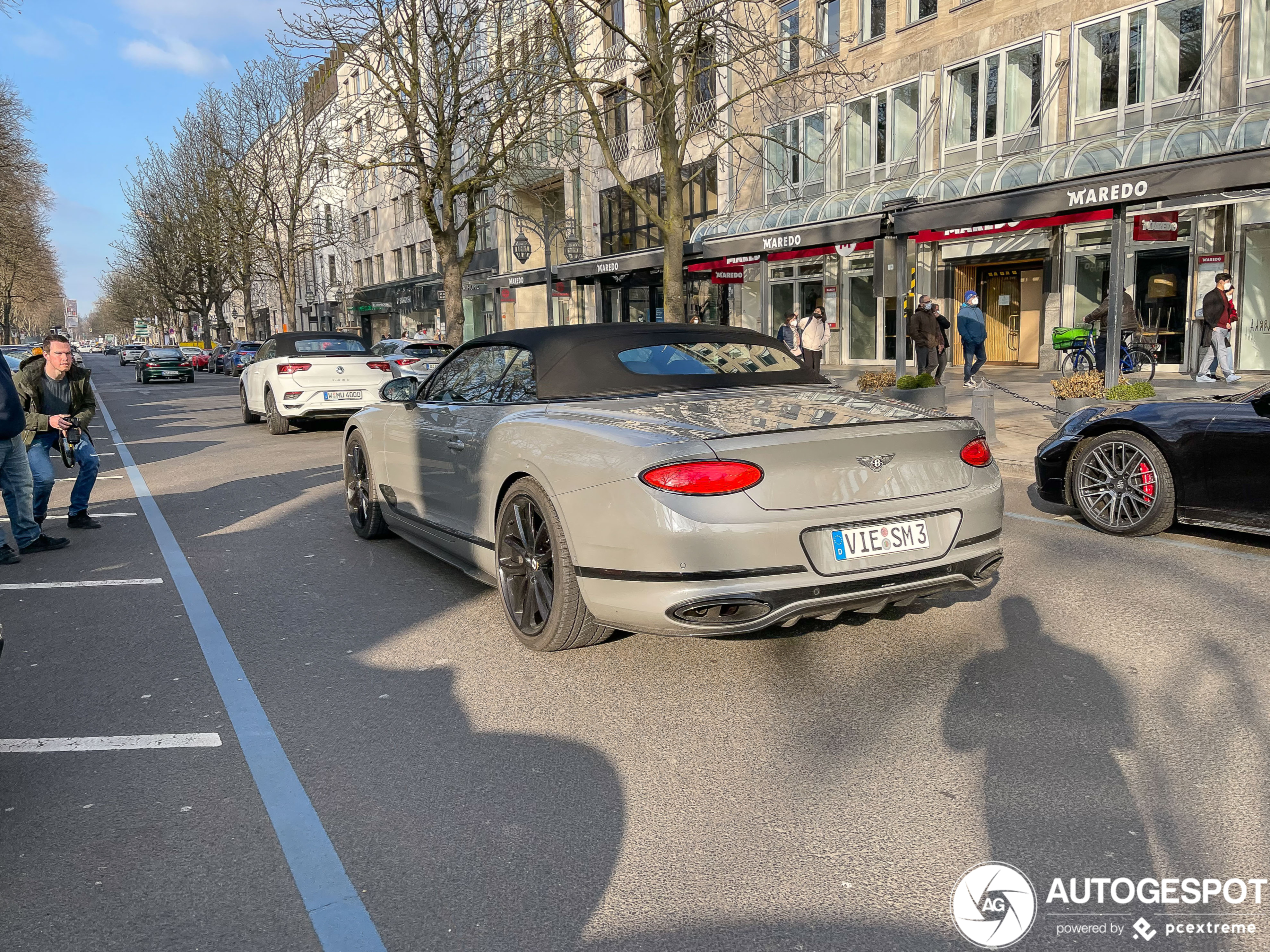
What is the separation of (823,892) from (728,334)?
3.55 metres

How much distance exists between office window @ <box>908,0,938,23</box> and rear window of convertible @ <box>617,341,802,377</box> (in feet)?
71.6

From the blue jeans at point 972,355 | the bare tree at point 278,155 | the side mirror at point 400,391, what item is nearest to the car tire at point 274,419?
the side mirror at point 400,391

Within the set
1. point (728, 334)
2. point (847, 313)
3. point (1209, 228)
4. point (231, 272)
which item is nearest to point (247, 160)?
point (231, 272)

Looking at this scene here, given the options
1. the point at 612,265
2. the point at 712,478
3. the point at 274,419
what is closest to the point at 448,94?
the point at 612,265

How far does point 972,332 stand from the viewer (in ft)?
64.1

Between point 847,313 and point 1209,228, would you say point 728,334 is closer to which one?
point 1209,228

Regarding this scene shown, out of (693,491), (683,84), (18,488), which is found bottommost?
(18,488)

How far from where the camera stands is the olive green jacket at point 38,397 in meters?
7.70

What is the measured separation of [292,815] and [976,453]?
304 cm

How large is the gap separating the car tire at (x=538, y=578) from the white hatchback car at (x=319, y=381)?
10770 millimetres

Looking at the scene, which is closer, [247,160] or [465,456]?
[465,456]

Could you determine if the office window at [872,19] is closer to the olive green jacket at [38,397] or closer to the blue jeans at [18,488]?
the olive green jacket at [38,397]

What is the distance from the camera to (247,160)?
45.2 meters

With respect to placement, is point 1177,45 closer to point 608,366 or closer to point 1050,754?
point 608,366
